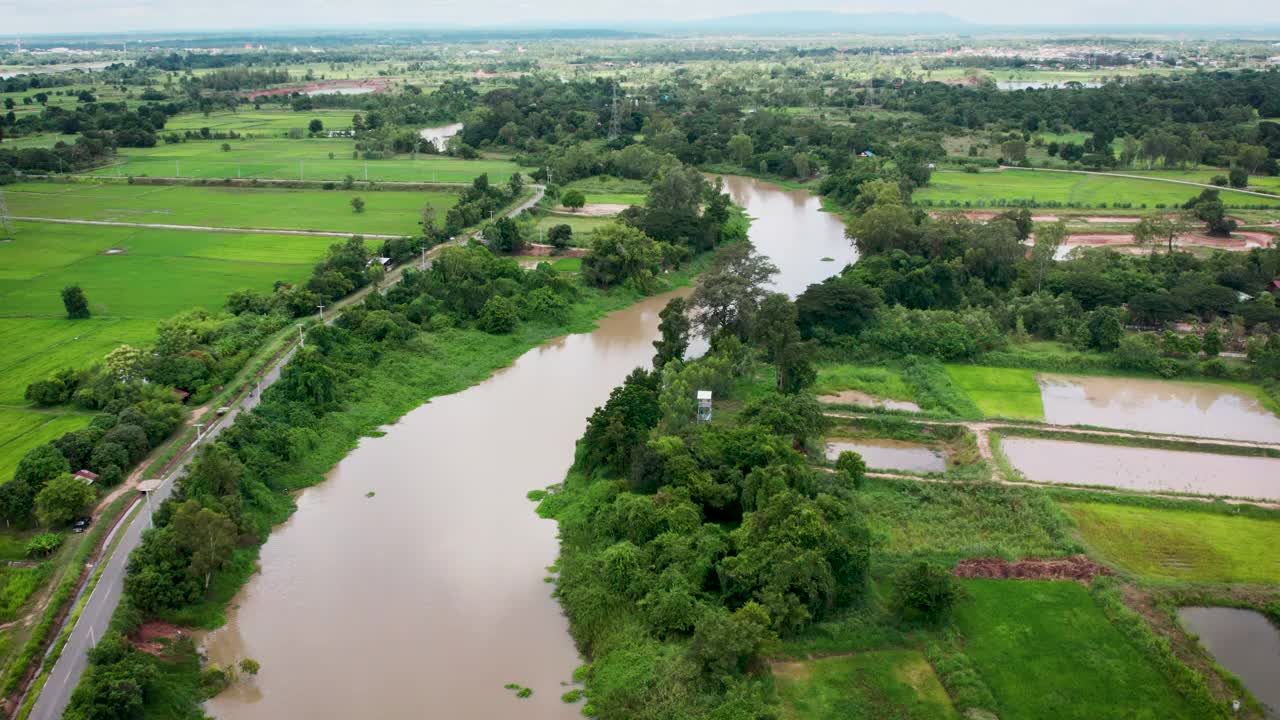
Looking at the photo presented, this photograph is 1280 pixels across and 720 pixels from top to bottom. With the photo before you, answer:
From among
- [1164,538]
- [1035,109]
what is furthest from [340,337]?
[1035,109]

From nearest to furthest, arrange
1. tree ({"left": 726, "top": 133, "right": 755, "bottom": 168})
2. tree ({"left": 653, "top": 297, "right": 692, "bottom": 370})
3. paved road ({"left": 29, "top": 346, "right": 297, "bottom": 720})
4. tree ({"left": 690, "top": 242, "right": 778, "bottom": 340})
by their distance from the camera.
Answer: paved road ({"left": 29, "top": 346, "right": 297, "bottom": 720}) → tree ({"left": 653, "top": 297, "right": 692, "bottom": 370}) → tree ({"left": 690, "top": 242, "right": 778, "bottom": 340}) → tree ({"left": 726, "top": 133, "right": 755, "bottom": 168})

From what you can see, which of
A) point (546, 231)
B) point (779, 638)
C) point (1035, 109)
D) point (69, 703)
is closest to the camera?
point (69, 703)

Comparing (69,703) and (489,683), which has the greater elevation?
(69,703)

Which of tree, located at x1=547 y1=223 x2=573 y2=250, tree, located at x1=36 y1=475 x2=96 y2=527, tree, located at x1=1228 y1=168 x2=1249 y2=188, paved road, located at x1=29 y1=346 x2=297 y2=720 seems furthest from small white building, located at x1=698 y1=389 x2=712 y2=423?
tree, located at x1=1228 y1=168 x2=1249 y2=188

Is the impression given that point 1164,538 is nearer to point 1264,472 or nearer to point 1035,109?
point 1264,472

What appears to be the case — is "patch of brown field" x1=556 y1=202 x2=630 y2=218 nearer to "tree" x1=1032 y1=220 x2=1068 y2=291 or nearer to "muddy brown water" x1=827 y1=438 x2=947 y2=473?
"tree" x1=1032 y1=220 x2=1068 y2=291

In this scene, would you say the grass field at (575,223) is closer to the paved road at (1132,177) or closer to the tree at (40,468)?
the tree at (40,468)

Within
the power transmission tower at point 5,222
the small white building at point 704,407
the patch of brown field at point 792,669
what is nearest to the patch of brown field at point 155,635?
the patch of brown field at point 792,669
